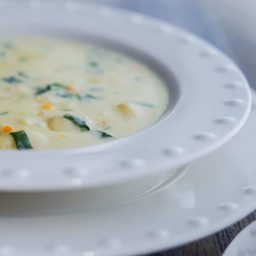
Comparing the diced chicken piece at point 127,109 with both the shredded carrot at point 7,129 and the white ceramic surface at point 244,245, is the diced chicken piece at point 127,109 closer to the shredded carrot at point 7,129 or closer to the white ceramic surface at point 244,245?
the shredded carrot at point 7,129

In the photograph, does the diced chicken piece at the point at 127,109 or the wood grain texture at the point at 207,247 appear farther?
the diced chicken piece at the point at 127,109

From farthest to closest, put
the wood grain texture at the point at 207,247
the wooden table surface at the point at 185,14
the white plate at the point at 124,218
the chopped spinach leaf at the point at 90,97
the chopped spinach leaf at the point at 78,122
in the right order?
the wooden table surface at the point at 185,14 → the chopped spinach leaf at the point at 90,97 → the chopped spinach leaf at the point at 78,122 → the wood grain texture at the point at 207,247 → the white plate at the point at 124,218

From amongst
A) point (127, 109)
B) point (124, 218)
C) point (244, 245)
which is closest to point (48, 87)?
point (127, 109)

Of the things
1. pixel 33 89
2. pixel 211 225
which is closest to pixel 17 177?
pixel 211 225

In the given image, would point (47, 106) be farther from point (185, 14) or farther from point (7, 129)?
point (185, 14)

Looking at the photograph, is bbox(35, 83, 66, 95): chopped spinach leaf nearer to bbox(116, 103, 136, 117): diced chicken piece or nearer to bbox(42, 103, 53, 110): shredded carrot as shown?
bbox(42, 103, 53, 110): shredded carrot

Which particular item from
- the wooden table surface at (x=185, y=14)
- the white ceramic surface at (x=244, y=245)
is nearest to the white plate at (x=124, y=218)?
the white ceramic surface at (x=244, y=245)

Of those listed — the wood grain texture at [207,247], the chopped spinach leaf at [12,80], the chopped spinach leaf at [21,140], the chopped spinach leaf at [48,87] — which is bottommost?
the wood grain texture at [207,247]
